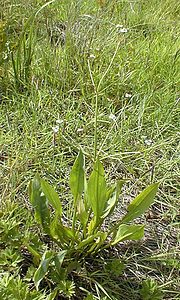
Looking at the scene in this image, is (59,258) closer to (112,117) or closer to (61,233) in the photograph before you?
(61,233)

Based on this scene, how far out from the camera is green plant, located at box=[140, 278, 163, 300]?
121cm

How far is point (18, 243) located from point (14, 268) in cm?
8

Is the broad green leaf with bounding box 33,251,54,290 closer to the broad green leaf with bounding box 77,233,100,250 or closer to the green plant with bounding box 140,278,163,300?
the broad green leaf with bounding box 77,233,100,250

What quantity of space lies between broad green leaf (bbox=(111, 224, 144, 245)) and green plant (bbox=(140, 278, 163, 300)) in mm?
130

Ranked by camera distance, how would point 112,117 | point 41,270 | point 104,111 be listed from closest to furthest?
point 41,270, point 112,117, point 104,111

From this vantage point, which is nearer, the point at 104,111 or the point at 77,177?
the point at 77,177

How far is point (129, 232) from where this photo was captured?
1214 mm

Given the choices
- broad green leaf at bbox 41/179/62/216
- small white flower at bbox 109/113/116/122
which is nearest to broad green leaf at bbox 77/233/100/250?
broad green leaf at bbox 41/179/62/216

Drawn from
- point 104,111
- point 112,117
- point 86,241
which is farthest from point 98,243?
point 104,111

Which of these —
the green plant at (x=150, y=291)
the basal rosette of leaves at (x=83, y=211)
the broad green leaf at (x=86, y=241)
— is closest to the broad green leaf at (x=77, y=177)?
the basal rosette of leaves at (x=83, y=211)

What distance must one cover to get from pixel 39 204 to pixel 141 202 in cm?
28

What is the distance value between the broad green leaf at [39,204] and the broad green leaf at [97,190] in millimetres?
133

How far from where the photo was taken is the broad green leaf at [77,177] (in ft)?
4.02

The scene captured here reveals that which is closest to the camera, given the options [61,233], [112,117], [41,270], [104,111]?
[41,270]
